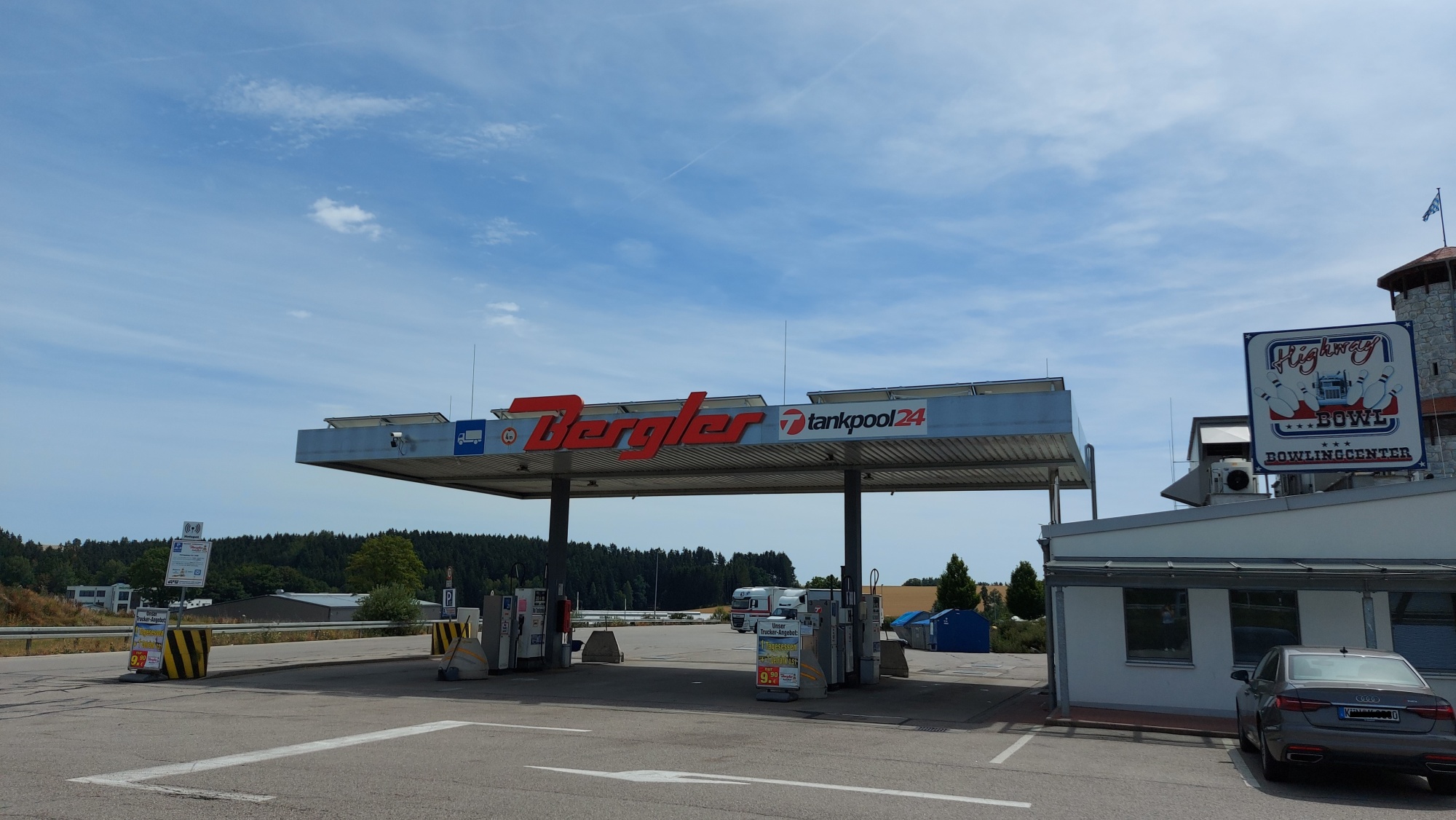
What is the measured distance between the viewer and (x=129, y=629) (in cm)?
3178

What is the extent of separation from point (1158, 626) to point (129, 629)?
3114cm

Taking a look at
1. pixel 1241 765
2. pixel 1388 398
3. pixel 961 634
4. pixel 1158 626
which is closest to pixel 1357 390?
pixel 1388 398

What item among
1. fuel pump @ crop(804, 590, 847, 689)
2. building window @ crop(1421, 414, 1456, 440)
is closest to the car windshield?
fuel pump @ crop(804, 590, 847, 689)

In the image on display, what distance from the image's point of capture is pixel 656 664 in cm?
2825

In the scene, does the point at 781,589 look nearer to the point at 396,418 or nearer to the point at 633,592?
the point at 396,418

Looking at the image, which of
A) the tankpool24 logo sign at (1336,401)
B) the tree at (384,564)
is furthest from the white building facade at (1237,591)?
the tree at (384,564)

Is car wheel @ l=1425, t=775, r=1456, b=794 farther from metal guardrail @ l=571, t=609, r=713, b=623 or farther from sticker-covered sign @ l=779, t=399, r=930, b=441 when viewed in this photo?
metal guardrail @ l=571, t=609, r=713, b=623

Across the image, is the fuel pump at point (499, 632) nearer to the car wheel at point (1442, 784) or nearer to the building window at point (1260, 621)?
the building window at point (1260, 621)

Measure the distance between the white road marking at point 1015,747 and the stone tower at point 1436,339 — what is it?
186 feet

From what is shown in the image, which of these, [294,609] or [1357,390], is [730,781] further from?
[294,609]

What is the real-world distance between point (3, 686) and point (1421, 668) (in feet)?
80.9

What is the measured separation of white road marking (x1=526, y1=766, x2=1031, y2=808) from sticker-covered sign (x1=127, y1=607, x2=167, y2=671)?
14.0 meters

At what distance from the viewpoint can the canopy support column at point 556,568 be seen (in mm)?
25203

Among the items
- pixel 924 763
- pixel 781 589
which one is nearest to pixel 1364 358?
pixel 924 763
